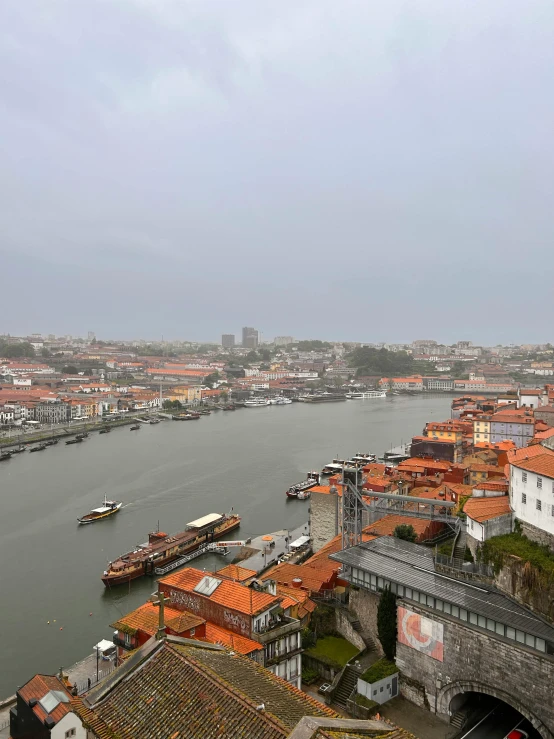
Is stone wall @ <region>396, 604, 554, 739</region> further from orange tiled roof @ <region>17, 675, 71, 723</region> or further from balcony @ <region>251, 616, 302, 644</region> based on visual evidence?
orange tiled roof @ <region>17, 675, 71, 723</region>

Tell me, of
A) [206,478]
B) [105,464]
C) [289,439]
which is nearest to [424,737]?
[206,478]

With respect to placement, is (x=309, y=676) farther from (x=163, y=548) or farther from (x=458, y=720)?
(x=163, y=548)

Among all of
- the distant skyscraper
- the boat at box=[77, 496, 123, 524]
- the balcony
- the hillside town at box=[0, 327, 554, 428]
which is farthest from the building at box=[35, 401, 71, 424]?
the distant skyscraper

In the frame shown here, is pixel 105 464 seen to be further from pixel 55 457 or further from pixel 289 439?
pixel 289 439

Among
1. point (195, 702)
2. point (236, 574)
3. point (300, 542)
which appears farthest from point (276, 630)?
point (300, 542)

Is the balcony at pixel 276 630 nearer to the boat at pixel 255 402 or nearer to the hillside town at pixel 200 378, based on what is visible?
the hillside town at pixel 200 378
